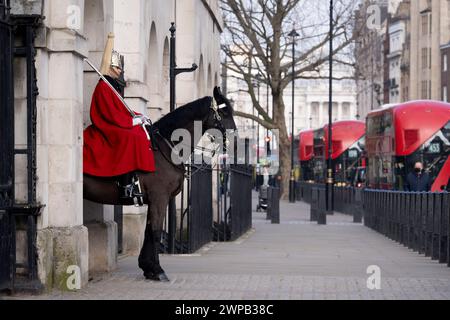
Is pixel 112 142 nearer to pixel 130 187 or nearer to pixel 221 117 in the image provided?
pixel 130 187

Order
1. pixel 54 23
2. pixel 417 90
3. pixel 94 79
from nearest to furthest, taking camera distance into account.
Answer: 1. pixel 54 23
2. pixel 94 79
3. pixel 417 90

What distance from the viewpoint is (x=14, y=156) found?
41.8 ft

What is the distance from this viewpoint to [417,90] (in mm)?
119188

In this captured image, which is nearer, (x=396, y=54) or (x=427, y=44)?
(x=427, y=44)

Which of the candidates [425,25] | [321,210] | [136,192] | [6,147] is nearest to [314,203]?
[321,210]

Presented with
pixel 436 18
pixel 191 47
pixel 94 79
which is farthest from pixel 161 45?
pixel 436 18

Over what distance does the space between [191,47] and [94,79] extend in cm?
1333

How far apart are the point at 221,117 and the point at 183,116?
1.66 ft

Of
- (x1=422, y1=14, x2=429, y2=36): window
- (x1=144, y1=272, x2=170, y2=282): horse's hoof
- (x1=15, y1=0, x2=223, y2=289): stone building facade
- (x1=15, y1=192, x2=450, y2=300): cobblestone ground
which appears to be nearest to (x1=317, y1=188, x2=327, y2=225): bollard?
(x1=15, y1=192, x2=450, y2=300): cobblestone ground

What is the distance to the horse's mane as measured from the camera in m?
14.7

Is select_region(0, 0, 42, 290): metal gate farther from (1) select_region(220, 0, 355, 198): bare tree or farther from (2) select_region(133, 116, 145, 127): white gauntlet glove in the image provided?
(1) select_region(220, 0, 355, 198): bare tree

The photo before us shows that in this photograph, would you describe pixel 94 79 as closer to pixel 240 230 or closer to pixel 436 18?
pixel 240 230

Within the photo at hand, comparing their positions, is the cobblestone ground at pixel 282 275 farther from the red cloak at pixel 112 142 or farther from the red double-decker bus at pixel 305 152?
the red double-decker bus at pixel 305 152
